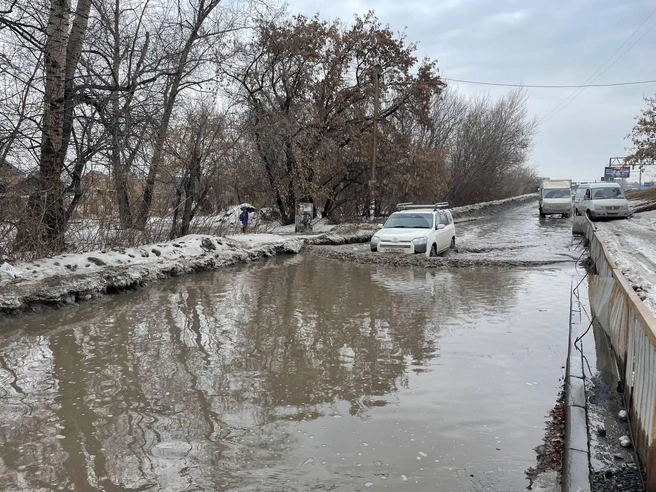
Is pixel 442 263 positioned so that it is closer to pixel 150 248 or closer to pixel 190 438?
pixel 150 248

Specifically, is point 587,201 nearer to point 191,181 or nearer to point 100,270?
point 191,181

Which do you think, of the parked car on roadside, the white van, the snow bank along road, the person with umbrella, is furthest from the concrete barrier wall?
the parked car on roadside

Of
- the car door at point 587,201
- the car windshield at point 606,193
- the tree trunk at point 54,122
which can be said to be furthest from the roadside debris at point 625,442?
the car windshield at point 606,193

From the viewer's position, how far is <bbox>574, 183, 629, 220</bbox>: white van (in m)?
25.0

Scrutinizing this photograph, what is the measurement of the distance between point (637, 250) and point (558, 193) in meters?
21.5

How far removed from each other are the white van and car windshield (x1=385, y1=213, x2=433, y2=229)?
1269cm

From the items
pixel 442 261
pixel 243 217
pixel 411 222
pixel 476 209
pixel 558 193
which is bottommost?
pixel 442 261

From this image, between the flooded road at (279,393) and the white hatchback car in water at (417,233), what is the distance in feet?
18.6

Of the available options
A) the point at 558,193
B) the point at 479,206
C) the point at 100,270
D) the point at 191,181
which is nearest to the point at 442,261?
the point at 191,181

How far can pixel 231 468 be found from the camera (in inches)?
143

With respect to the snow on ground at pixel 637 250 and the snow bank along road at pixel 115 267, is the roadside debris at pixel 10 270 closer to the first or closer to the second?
the snow bank along road at pixel 115 267

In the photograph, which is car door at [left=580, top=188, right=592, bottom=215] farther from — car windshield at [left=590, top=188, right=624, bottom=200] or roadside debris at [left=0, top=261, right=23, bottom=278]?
roadside debris at [left=0, top=261, right=23, bottom=278]

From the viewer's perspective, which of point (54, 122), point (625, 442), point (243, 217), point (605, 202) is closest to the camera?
point (625, 442)

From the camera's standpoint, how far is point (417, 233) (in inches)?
615
